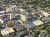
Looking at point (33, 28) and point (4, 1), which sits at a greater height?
point (4, 1)

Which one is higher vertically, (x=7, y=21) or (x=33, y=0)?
(x=33, y=0)

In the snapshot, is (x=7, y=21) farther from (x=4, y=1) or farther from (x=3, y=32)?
(x=4, y=1)

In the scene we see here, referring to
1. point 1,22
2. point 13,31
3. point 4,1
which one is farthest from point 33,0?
point 13,31

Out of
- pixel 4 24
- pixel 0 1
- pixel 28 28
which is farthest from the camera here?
pixel 0 1

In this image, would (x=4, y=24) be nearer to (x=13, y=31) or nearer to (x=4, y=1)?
(x=13, y=31)

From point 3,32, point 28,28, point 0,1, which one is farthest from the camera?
→ point 0,1

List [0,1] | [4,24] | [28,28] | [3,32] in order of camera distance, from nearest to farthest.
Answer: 1. [3,32]
2. [28,28]
3. [4,24]
4. [0,1]

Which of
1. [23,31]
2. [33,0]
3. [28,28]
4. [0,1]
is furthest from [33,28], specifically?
[0,1]

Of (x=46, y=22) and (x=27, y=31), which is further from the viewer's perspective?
(x=46, y=22)

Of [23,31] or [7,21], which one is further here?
[7,21]
